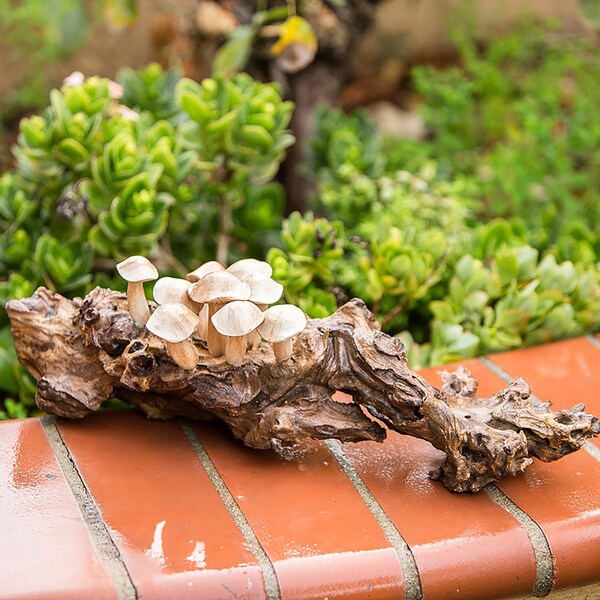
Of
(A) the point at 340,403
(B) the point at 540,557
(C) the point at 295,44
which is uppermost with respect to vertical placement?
(C) the point at 295,44

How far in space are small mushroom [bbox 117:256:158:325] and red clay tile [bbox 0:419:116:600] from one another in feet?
0.74

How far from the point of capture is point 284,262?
162 centimetres

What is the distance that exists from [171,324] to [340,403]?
28 cm

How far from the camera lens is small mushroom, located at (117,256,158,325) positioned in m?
1.20

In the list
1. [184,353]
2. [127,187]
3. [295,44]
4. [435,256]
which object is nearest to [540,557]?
[184,353]

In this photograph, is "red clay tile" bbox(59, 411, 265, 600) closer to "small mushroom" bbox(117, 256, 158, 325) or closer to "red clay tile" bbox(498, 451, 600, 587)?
"small mushroom" bbox(117, 256, 158, 325)

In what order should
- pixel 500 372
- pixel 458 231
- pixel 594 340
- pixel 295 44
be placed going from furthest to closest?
pixel 295 44 < pixel 458 231 < pixel 594 340 < pixel 500 372

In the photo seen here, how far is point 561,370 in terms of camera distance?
1.59m

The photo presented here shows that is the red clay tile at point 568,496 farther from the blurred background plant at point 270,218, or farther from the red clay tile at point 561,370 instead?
the blurred background plant at point 270,218

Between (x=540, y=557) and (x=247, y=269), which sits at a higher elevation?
(x=247, y=269)

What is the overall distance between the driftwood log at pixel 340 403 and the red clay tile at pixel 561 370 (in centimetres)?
23

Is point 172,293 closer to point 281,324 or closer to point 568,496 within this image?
point 281,324

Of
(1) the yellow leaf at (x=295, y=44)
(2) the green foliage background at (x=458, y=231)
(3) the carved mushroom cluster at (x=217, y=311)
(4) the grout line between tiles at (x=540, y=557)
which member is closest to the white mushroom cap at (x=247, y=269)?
(3) the carved mushroom cluster at (x=217, y=311)

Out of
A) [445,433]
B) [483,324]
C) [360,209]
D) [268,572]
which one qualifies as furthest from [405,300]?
[268,572]
